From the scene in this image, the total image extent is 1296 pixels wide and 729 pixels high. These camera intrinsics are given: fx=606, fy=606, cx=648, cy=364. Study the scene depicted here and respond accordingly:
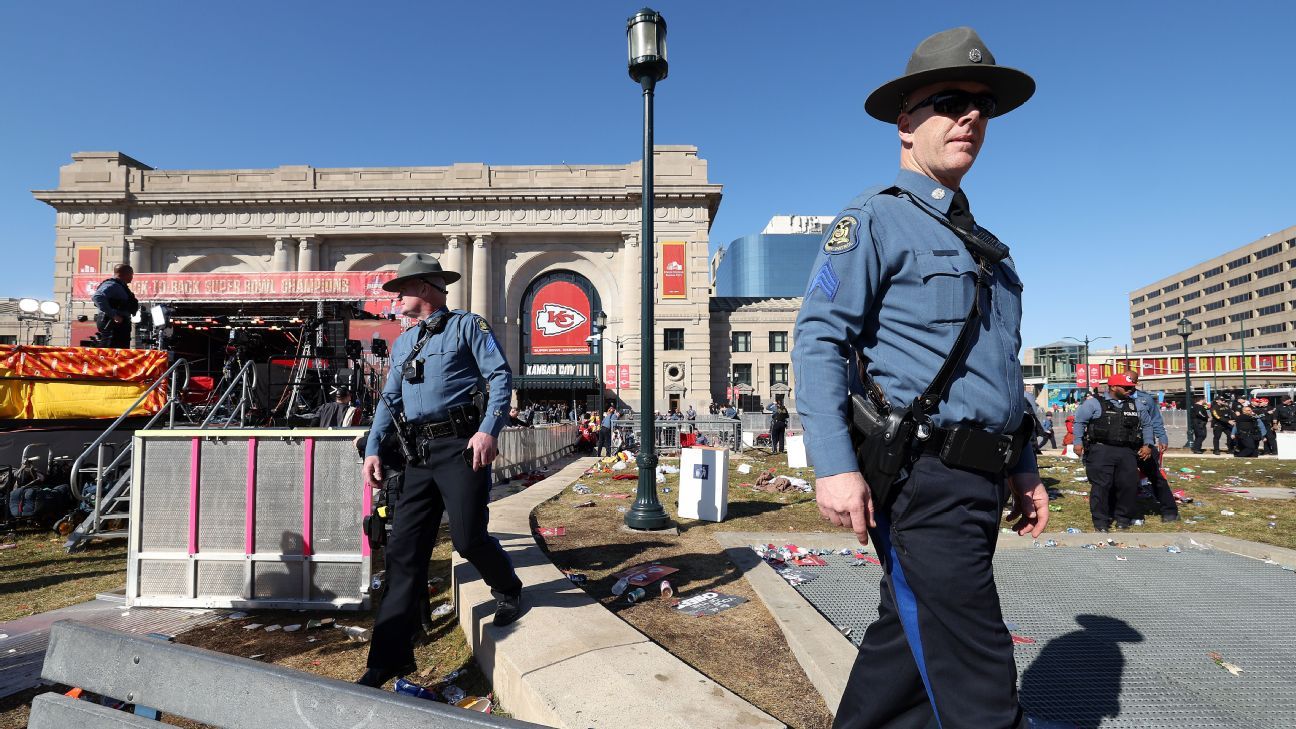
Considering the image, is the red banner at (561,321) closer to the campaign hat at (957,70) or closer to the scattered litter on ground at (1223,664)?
the scattered litter on ground at (1223,664)

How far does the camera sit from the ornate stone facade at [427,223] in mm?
40688

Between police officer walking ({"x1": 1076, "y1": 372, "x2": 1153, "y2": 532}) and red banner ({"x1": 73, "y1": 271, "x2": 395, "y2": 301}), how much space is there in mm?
10519

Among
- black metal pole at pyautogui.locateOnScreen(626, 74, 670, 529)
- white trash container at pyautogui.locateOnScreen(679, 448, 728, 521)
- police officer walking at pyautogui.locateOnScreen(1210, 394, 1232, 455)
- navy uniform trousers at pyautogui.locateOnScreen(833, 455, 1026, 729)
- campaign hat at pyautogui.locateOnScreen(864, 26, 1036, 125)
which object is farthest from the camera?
police officer walking at pyautogui.locateOnScreen(1210, 394, 1232, 455)

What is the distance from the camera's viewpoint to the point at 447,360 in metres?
3.12

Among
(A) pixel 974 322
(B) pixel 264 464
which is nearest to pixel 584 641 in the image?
(A) pixel 974 322

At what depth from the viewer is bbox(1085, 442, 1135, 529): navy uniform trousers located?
6.58 m

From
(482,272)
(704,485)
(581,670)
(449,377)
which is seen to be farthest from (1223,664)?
(482,272)

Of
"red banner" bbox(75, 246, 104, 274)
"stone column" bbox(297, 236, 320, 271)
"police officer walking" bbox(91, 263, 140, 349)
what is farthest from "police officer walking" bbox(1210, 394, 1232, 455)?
"red banner" bbox(75, 246, 104, 274)

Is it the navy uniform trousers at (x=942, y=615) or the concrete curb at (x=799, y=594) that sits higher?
the navy uniform trousers at (x=942, y=615)

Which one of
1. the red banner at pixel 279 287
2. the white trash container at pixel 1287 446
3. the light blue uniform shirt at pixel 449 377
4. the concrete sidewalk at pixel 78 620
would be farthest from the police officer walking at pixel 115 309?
the white trash container at pixel 1287 446

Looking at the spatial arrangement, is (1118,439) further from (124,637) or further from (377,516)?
(124,637)

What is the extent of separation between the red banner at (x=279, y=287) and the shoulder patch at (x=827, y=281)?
1027 centimetres

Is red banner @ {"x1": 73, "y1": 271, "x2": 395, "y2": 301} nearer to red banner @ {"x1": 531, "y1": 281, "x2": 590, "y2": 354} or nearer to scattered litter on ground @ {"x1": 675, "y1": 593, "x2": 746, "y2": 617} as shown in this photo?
scattered litter on ground @ {"x1": 675, "y1": 593, "x2": 746, "y2": 617}

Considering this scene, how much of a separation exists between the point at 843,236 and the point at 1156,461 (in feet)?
25.2
